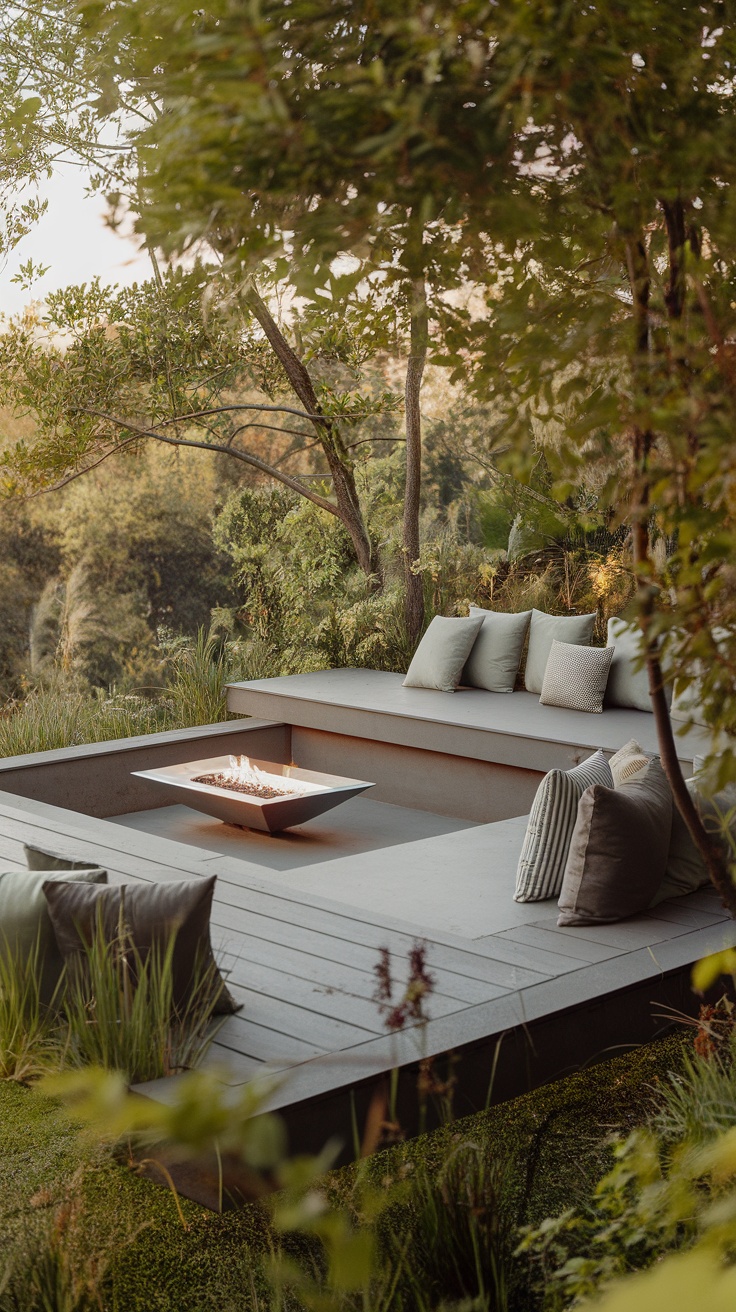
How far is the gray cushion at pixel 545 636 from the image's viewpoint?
729cm

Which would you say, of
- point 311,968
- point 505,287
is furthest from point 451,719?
point 505,287

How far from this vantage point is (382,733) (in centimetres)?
709

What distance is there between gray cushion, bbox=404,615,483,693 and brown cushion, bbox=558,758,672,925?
3670 mm

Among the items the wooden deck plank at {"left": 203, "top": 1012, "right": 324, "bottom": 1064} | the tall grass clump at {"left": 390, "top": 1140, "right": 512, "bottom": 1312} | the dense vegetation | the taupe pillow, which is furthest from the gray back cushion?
the tall grass clump at {"left": 390, "top": 1140, "right": 512, "bottom": 1312}

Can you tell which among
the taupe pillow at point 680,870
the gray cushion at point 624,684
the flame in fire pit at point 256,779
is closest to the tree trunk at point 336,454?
the gray cushion at point 624,684

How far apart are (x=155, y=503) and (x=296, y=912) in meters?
12.0

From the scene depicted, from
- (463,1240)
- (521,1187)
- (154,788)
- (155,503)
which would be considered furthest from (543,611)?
(155,503)

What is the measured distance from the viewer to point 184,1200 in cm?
305

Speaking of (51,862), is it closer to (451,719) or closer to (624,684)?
(451,719)

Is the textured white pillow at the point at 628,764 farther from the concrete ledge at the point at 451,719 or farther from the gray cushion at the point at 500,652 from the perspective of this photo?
the gray cushion at the point at 500,652

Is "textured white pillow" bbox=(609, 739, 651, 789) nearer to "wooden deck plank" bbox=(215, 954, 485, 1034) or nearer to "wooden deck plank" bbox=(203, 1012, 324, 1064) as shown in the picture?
"wooden deck plank" bbox=(215, 954, 485, 1034)

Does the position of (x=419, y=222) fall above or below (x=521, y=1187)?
above

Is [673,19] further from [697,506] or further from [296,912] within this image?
[296,912]

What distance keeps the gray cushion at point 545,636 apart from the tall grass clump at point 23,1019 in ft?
15.4
